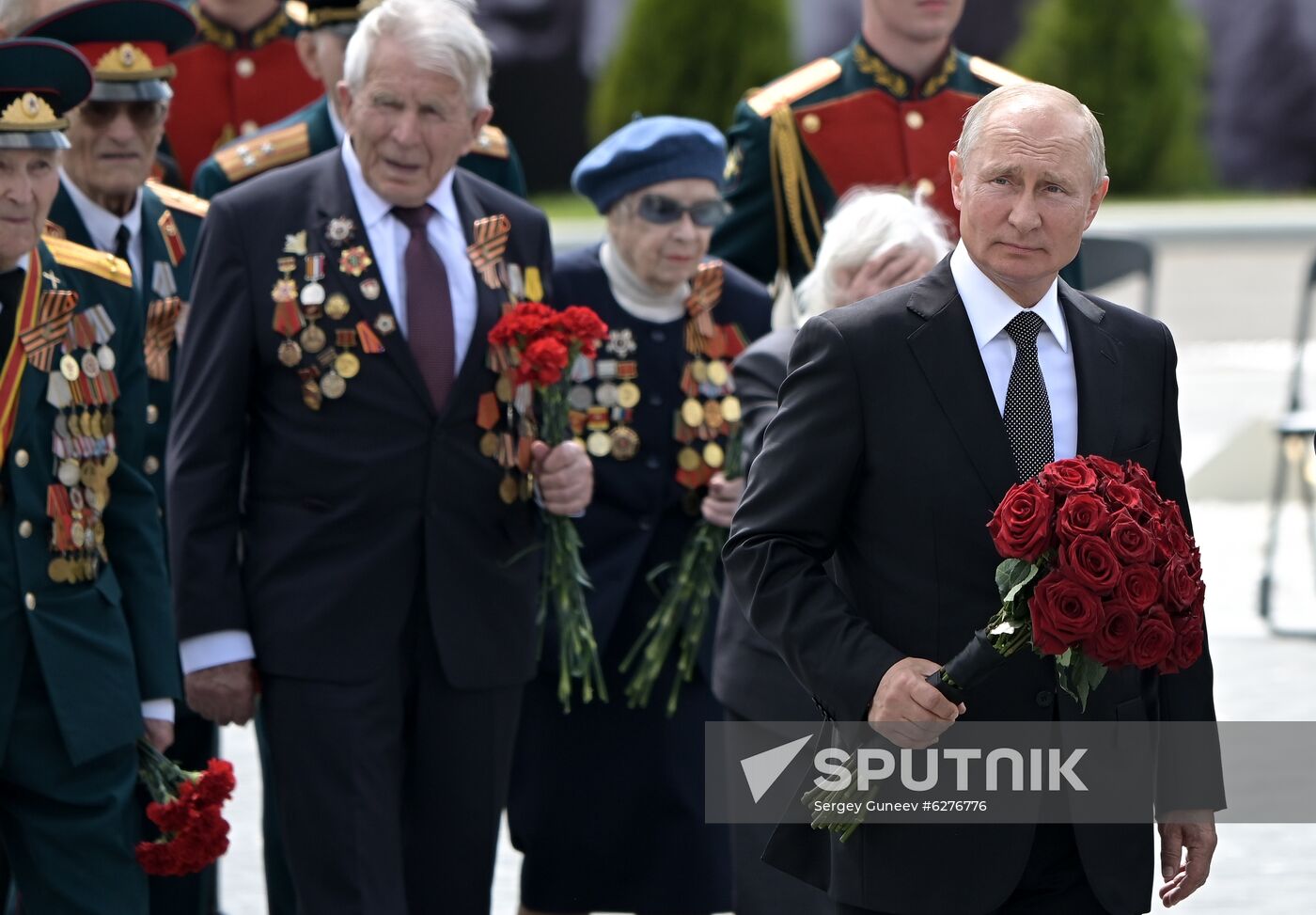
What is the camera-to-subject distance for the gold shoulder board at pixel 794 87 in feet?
18.5

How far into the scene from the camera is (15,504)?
409 cm

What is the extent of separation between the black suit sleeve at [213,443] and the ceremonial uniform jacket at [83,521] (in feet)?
0.32

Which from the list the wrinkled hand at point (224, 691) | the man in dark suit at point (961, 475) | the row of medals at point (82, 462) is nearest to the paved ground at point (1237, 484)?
the wrinkled hand at point (224, 691)

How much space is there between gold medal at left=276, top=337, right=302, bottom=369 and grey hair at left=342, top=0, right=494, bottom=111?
507mm

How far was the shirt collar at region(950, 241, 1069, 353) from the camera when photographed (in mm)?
3328

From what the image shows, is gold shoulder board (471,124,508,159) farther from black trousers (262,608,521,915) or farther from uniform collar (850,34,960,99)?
black trousers (262,608,521,915)

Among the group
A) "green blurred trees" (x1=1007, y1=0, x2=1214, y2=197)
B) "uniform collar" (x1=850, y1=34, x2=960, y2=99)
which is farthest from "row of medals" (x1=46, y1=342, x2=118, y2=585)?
"green blurred trees" (x1=1007, y1=0, x2=1214, y2=197)

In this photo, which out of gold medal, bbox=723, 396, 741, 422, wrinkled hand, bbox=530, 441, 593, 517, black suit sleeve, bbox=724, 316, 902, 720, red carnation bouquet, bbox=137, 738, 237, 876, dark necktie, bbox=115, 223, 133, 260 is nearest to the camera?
black suit sleeve, bbox=724, 316, 902, 720

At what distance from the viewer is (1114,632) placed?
2.99 m

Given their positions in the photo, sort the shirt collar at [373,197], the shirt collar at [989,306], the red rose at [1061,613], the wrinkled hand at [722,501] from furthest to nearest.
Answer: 1. the wrinkled hand at [722,501]
2. the shirt collar at [373,197]
3. the shirt collar at [989,306]
4. the red rose at [1061,613]

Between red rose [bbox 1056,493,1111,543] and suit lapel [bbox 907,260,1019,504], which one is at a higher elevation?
suit lapel [bbox 907,260,1019,504]

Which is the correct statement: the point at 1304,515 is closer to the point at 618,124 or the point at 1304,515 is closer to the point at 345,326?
the point at 345,326

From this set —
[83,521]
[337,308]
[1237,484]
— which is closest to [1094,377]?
[337,308]

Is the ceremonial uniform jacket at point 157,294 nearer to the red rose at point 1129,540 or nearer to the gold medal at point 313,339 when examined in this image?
the gold medal at point 313,339
